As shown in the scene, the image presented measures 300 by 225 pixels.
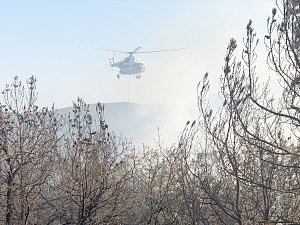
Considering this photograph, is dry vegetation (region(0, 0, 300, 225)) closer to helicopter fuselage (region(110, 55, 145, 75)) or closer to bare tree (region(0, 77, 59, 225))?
bare tree (region(0, 77, 59, 225))

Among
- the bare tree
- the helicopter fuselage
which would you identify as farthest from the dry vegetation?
the helicopter fuselage

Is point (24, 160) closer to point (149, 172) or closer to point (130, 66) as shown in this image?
point (149, 172)

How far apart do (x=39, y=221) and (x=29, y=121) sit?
3.55 m

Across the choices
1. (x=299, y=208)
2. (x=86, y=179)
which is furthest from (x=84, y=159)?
(x=299, y=208)

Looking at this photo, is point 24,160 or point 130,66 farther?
point 130,66

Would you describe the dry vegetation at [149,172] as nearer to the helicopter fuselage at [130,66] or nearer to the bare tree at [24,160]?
the bare tree at [24,160]

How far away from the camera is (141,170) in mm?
19234

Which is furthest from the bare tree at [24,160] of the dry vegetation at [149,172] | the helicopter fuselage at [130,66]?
the helicopter fuselage at [130,66]

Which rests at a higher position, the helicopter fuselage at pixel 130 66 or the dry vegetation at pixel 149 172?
the helicopter fuselage at pixel 130 66

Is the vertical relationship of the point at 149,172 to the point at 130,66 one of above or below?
below

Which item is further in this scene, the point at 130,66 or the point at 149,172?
the point at 130,66

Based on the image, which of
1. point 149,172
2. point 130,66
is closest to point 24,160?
point 149,172

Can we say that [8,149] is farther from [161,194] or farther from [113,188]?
[161,194]

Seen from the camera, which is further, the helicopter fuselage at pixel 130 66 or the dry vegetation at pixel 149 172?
the helicopter fuselage at pixel 130 66
